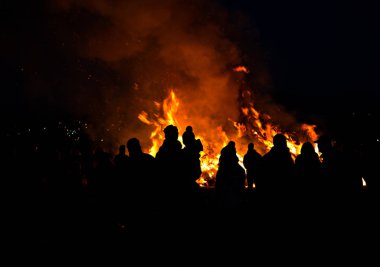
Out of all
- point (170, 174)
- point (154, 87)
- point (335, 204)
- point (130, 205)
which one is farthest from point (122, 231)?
point (154, 87)

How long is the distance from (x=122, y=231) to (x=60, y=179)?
4.49 m

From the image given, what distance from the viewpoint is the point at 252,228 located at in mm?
6746

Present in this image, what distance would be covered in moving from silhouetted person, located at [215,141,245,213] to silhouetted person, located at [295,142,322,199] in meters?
0.95

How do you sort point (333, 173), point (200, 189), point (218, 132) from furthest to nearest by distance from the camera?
point (218, 132) → point (200, 189) → point (333, 173)

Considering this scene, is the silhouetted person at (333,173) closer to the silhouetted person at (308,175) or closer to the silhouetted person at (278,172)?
the silhouetted person at (308,175)

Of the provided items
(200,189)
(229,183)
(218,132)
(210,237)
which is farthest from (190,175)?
(218,132)

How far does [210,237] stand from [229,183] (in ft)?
3.06

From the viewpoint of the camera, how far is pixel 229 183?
6.15 meters

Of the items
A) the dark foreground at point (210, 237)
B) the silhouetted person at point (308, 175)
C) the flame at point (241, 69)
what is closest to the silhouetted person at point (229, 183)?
the dark foreground at point (210, 237)

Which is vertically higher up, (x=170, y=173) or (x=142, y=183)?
(x=170, y=173)

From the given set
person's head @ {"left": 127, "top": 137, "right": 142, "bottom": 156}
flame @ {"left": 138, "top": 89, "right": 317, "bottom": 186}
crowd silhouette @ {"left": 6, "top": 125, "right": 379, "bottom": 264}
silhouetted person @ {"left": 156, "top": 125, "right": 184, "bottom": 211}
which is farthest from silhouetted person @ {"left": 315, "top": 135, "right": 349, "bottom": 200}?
flame @ {"left": 138, "top": 89, "right": 317, "bottom": 186}

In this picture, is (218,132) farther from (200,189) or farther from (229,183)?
(200,189)

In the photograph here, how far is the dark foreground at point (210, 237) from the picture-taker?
190 inches

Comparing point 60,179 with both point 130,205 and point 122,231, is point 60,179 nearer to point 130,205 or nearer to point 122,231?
point 122,231
